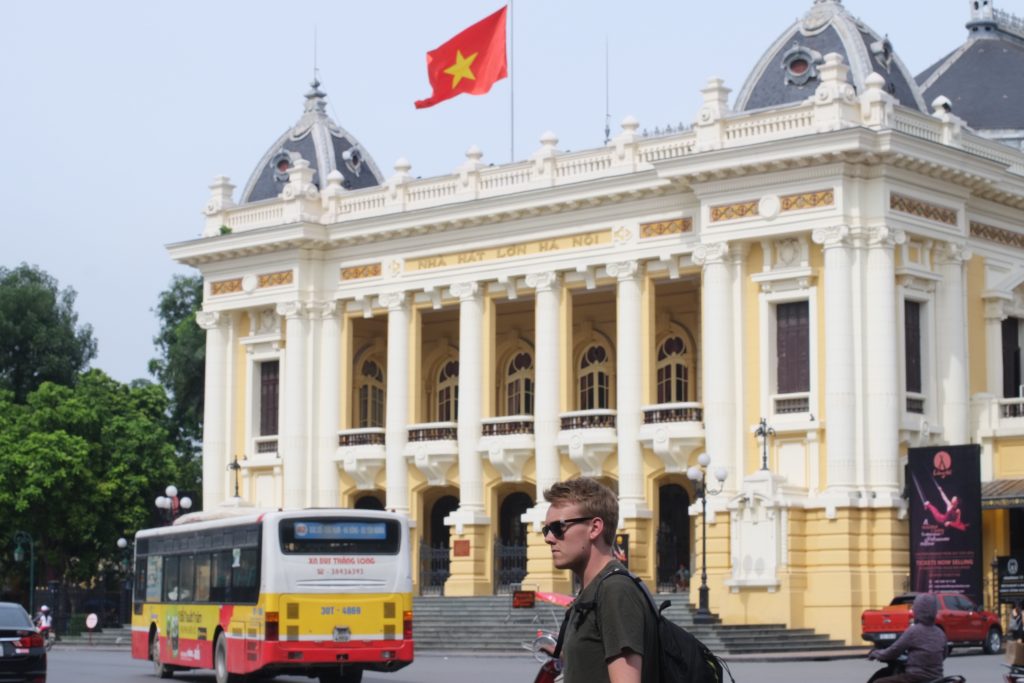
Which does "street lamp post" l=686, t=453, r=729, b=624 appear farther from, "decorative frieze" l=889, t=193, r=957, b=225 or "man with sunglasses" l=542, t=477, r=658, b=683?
"man with sunglasses" l=542, t=477, r=658, b=683

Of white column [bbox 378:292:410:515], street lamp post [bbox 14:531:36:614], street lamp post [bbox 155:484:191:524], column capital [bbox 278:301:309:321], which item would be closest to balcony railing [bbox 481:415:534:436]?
white column [bbox 378:292:410:515]

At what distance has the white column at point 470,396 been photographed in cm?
4794

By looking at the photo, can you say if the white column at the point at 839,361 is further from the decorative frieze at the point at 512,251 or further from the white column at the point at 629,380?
the decorative frieze at the point at 512,251

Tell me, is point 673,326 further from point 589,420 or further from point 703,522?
point 703,522

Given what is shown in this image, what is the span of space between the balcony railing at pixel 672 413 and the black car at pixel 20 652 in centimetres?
2309

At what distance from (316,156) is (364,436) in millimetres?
9248

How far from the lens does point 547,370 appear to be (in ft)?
153

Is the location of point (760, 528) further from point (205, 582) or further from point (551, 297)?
point (205, 582)

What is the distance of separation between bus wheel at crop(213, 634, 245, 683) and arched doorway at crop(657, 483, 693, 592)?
63.6 ft

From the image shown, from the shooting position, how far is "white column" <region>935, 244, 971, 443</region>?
42231 mm

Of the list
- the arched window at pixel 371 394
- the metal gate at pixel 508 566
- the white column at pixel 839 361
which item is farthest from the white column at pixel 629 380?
the arched window at pixel 371 394

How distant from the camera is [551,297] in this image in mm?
46750

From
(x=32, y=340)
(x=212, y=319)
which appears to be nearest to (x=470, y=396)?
(x=212, y=319)

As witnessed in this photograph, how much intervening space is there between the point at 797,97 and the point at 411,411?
13947 mm
